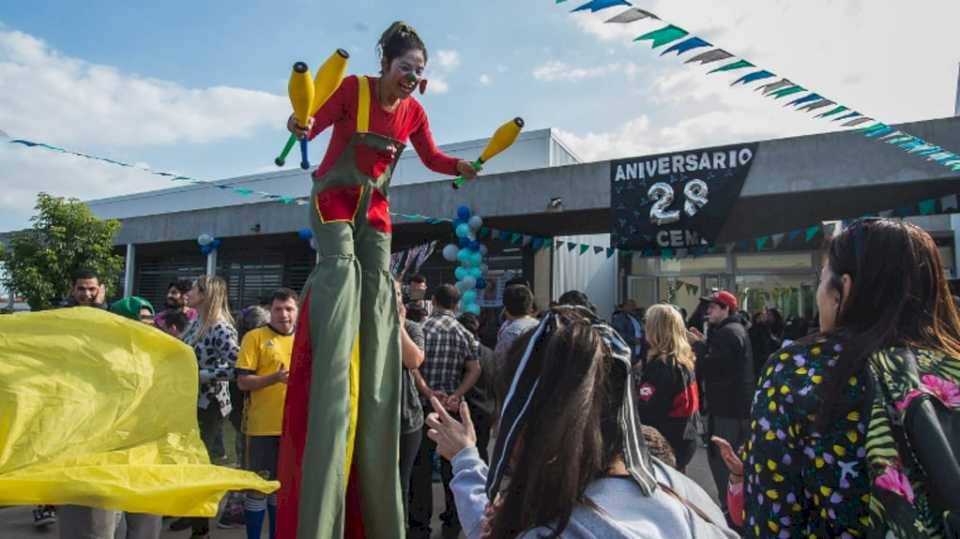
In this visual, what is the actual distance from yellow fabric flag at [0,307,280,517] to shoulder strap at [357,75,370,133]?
94 centimetres

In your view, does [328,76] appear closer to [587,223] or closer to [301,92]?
[301,92]

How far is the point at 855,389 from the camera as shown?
138 cm

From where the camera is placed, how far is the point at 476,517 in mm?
1366

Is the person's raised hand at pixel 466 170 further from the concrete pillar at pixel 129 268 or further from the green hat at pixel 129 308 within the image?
the concrete pillar at pixel 129 268

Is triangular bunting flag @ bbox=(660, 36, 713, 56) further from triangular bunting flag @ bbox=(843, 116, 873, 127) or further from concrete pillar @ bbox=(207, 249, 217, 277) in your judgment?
concrete pillar @ bbox=(207, 249, 217, 277)

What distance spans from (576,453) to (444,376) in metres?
3.25

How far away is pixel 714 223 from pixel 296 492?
22.8 feet

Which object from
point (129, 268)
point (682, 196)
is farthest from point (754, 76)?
point (129, 268)

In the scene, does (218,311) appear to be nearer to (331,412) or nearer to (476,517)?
(331,412)

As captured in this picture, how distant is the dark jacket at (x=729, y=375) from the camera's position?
4.54m

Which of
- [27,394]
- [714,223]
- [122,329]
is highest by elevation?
[714,223]

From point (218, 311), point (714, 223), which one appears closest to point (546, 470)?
point (218, 311)

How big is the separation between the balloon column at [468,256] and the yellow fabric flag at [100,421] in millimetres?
7866

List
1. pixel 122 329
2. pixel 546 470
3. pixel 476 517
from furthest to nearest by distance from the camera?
pixel 122 329 → pixel 476 517 → pixel 546 470
